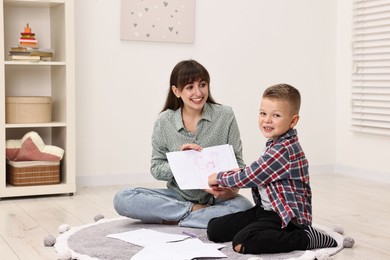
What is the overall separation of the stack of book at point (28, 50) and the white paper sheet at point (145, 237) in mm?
1338

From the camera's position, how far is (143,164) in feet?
13.0

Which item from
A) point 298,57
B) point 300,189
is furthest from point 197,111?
point 298,57

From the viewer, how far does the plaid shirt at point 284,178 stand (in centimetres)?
224

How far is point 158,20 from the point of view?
154 inches

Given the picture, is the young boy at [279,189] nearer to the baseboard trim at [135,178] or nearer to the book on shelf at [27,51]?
the book on shelf at [27,51]

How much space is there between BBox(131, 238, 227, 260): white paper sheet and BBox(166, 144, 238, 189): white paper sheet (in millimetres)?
275

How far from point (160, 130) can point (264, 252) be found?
75cm

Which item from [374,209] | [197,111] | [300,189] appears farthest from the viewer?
[374,209]

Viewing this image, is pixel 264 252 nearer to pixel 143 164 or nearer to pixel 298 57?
pixel 143 164

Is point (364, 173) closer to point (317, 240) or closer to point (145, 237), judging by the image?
point (317, 240)

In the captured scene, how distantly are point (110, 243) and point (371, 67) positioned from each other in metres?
2.37

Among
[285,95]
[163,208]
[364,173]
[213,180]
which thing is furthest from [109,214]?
[364,173]

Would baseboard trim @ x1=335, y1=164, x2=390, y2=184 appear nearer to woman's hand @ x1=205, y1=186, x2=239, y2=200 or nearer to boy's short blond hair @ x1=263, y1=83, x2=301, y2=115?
woman's hand @ x1=205, y1=186, x2=239, y2=200

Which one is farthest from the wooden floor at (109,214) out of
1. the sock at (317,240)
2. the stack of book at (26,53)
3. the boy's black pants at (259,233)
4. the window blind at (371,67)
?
the stack of book at (26,53)
